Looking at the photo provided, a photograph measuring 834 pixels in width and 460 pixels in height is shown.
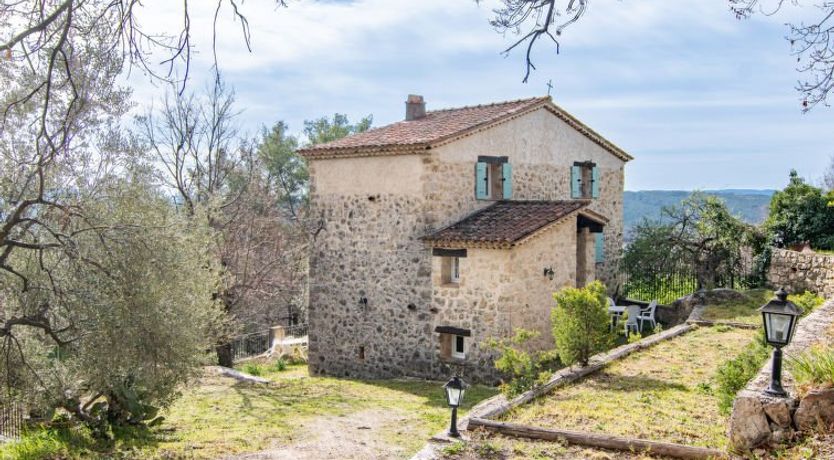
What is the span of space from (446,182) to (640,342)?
5593mm

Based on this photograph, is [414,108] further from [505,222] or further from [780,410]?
[780,410]

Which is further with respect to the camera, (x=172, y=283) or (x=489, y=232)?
(x=489, y=232)

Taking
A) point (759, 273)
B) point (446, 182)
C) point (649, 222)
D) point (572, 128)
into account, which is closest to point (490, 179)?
point (446, 182)

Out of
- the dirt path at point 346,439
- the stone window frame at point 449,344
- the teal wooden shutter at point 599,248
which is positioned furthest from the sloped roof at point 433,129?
the dirt path at point 346,439

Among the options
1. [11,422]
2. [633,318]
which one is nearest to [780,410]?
[11,422]

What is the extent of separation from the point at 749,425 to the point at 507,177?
12.0 meters

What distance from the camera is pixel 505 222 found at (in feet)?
53.9

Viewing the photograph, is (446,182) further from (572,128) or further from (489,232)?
(572,128)

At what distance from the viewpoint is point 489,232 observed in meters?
16.0

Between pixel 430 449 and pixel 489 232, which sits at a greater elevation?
pixel 489 232

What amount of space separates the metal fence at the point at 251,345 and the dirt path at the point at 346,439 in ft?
40.4

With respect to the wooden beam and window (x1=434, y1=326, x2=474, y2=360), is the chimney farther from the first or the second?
the wooden beam

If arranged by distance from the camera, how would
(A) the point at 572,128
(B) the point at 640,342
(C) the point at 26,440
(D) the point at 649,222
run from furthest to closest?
(D) the point at 649,222 → (A) the point at 572,128 → (B) the point at 640,342 → (C) the point at 26,440

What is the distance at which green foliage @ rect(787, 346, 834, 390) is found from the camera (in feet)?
20.7
